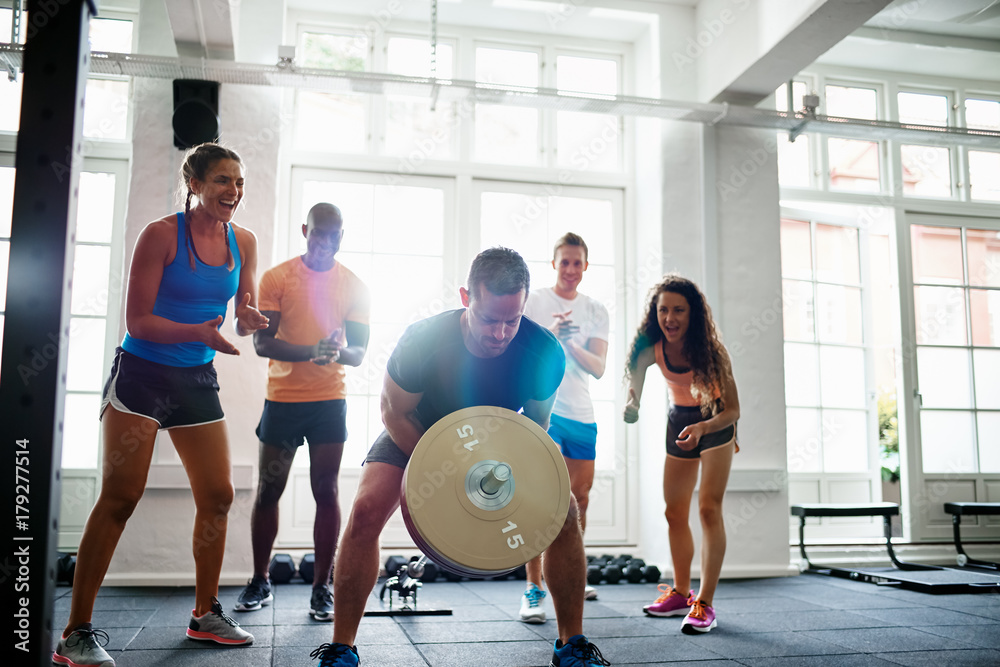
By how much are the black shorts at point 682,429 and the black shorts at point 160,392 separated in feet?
6.00

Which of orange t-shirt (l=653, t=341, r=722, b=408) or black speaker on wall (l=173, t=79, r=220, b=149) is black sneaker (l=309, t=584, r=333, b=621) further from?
black speaker on wall (l=173, t=79, r=220, b=149)

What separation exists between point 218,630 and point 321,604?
544 millimetres

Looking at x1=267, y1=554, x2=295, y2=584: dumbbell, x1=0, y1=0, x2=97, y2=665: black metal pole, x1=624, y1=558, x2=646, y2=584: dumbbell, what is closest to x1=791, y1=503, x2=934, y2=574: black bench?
x1=624, y1=558, x2=646, y2=584: dumbbell

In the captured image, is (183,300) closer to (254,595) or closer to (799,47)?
(254,595)

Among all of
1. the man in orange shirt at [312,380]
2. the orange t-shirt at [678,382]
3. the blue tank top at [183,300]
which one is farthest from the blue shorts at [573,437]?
the blue tank top at [183,300]

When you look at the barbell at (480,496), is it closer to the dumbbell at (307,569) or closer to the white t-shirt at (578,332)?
the white t-shirt at (578,332)

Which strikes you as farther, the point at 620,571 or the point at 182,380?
the point at 620,571

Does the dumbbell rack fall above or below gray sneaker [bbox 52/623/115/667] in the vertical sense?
below

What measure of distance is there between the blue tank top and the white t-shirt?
Result: 1428 millimetres

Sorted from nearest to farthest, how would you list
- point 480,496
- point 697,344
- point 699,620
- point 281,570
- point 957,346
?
point 480,496 < point 699,620 < point 697,344 < point 281,570 < point 957,346

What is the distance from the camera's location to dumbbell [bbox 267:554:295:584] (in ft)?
12.7

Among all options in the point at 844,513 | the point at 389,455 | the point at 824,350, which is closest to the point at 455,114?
the point at 824,350

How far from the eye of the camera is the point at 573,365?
11.0ft

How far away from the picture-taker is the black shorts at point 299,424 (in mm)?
3070
